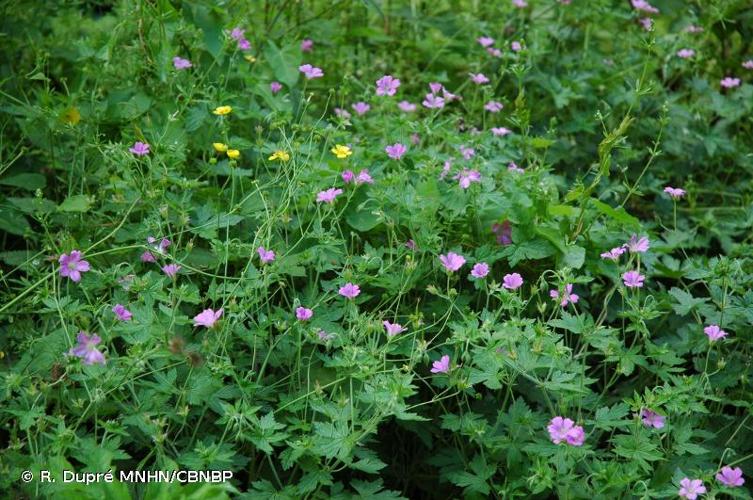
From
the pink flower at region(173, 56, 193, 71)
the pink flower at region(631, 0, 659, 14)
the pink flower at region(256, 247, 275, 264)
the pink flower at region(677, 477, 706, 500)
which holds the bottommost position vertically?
the pink flower at region(677, 477, 706, 500)

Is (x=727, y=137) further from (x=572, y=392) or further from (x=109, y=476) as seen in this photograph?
(x=109, y=476)

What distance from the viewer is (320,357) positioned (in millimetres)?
2074

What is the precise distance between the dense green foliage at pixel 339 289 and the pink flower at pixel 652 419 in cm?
1

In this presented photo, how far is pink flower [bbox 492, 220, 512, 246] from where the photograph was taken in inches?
98.3

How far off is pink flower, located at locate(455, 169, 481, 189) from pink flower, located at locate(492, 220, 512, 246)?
0.16 meters

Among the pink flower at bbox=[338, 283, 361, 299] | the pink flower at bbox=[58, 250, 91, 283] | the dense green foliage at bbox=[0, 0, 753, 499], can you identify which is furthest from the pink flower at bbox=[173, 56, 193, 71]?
the pink flower at bbox=[338, 283, 361, 299]

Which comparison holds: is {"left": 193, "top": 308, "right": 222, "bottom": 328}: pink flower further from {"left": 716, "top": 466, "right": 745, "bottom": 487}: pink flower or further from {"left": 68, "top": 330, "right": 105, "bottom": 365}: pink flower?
{"left": 716, "top": 466, "right": 745, "bottom": 487}: pink flower

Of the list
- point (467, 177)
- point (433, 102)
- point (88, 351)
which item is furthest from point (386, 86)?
point (88, 351)

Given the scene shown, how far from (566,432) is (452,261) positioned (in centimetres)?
51

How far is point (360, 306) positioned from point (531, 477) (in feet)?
2.44

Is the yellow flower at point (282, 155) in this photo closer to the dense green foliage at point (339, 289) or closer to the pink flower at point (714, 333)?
the dense green foliage at point (339, 289)

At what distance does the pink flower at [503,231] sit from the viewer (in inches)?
98.3

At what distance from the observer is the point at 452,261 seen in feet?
7.22

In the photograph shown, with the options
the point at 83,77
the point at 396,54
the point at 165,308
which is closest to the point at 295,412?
the point at 165,308
